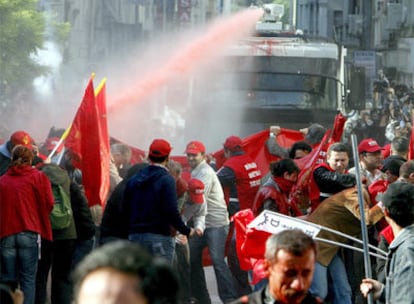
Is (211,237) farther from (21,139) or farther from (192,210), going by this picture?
(21,139)

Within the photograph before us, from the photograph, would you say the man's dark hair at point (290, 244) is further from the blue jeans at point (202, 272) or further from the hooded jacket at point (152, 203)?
the blue jeans at point (202, 272)

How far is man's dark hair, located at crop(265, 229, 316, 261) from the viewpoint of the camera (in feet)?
18.4

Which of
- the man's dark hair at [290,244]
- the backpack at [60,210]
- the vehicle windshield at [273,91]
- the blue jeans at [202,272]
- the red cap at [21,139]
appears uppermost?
the man's dark hair at [290,244]

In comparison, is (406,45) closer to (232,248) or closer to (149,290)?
(232,248)

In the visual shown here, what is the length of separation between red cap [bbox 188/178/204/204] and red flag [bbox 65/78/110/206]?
2.51ft

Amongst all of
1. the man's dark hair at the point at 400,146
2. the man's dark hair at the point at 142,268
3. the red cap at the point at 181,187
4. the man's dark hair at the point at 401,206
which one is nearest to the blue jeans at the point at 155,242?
the red cap at the point at 181,187

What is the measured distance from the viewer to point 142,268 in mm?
3410

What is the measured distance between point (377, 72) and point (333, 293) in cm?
4752

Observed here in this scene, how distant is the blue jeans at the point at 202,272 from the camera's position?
44.4ft

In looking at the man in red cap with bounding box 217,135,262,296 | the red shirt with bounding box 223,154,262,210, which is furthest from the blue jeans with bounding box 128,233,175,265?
the red shirt with bounding box 223,154,262,210

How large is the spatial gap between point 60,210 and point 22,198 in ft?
1.65

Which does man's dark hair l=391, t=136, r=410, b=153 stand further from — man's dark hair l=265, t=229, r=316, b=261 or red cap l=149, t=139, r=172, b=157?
man's dark hair l=265, t=229, r=316, b=261

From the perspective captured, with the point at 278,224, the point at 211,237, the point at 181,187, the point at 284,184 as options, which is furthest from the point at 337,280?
the point at 211,237

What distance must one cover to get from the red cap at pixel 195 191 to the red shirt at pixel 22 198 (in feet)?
6.69
